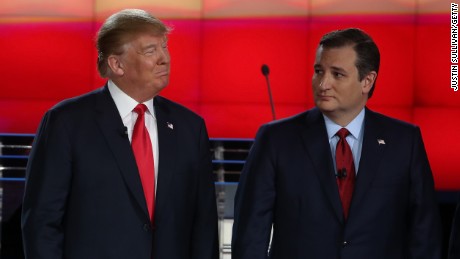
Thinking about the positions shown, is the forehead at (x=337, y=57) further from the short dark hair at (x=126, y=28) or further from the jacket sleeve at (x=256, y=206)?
the short dark hair at (x=126, y=28)

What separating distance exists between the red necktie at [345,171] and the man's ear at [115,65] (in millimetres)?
772

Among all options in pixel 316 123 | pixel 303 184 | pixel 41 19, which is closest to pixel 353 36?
pixel 316 123

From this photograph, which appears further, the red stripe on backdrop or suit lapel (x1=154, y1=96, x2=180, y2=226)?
the red stripe on backdrop

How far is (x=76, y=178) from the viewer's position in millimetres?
2957

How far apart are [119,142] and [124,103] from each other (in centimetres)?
15

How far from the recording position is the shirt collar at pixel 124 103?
10.1ft

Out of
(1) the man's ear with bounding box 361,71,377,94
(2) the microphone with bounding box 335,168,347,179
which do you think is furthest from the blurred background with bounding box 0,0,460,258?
(2) the microphone with bounding box 335,168,347,179

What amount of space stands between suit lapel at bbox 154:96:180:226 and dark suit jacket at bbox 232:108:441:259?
0.26 meters

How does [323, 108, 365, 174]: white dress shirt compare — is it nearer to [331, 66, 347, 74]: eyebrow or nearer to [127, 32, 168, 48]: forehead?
[331, 66, 347, 74]: eyebrow

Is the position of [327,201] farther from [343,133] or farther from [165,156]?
[165,156]

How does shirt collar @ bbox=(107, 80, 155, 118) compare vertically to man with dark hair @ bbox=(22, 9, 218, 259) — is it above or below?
above

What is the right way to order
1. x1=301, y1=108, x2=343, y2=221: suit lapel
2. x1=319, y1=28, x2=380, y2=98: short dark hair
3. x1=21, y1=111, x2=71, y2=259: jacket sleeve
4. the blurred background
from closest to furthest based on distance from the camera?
1. x1=21, y1=111, x2=71, y2=259: jacket sleeve
2. x1=301, y1=108, x2=343, y2=221: suit lapel
3. x1=319, y1=28, x2=380, y2=98: short dark hair
4. the blurred background

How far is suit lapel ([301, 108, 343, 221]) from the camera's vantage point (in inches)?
119

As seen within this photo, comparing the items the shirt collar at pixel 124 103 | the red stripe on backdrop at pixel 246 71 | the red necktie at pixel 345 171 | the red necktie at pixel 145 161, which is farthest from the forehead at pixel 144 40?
the red stripe on backdrop at pixel 246 71
